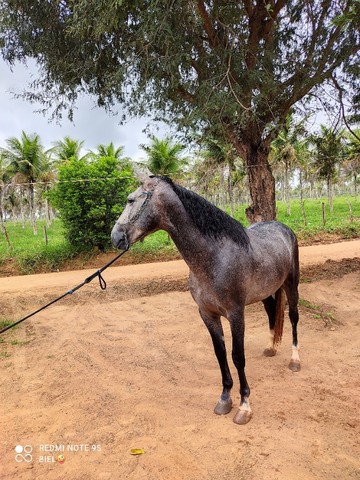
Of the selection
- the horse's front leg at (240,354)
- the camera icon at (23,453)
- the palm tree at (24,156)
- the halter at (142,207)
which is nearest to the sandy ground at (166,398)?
the camera icon at (23,453)

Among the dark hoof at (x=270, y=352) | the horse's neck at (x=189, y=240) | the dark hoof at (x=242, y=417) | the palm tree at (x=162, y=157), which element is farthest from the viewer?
the palm tree at (x=162, y=157)

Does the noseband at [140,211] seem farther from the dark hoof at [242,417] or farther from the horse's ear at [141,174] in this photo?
the dark hoof at [242,417]

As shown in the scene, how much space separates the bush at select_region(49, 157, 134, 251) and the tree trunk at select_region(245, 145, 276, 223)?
23.2ft

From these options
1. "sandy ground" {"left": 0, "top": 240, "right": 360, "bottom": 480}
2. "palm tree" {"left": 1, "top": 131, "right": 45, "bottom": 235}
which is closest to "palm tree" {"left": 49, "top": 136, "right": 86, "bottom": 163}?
"palm tree" {"left": 1, "top": 131, "right": 45, "bottom": 235}

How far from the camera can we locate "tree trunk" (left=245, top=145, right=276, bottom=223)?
22.8 ft

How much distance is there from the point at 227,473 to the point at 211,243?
1870 millimetres

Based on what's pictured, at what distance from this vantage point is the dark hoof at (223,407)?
331 centimetres

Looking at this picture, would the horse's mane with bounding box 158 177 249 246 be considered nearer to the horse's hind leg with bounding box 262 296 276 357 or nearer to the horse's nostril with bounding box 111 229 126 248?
the horse's nostril with bounding box 111 229 126 248

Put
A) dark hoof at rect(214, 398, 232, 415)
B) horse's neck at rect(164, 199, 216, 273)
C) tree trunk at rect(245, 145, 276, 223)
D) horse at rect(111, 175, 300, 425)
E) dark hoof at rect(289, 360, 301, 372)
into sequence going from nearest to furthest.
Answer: horse at rect(111, 175, 300, 425) < horse's neck at rect(164, 199, 216, 273) < dark hoof at rect(214, 398, 232, 415) < dark hoof at rect(289, 360, 301, 372) < tree trunk at rect(245, 145, 276, 223)

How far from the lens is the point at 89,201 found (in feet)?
41.6

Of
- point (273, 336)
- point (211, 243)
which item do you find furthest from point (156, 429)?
point (273, 336)

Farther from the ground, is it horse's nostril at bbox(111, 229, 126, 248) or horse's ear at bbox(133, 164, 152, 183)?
horse's ear at bbox(133, 164, 152, 183)

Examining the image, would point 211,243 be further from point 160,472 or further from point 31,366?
point 31,366

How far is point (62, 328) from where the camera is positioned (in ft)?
20.1
